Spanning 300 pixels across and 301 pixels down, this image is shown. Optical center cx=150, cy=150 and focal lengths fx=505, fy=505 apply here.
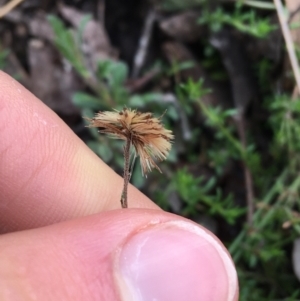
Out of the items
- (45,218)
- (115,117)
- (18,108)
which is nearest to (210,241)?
(115,117)

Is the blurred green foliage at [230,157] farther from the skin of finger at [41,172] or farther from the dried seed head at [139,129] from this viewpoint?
the dried seed head at [139,129]

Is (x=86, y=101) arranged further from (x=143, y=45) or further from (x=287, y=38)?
(x=287, y=38)

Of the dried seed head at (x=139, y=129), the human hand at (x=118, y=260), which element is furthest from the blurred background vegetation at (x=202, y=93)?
the dried seed head at (x=139, y=129)

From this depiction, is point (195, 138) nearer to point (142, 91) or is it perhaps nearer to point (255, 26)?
point (142, 91)

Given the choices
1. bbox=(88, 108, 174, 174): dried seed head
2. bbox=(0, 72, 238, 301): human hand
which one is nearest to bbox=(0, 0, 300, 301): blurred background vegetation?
bbox=(0, 72, 238, 301): human hand

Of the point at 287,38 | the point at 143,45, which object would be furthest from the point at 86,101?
the point at 287,38

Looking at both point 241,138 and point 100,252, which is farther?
point 241,138

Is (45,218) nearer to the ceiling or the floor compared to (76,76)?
nearer to the floor
